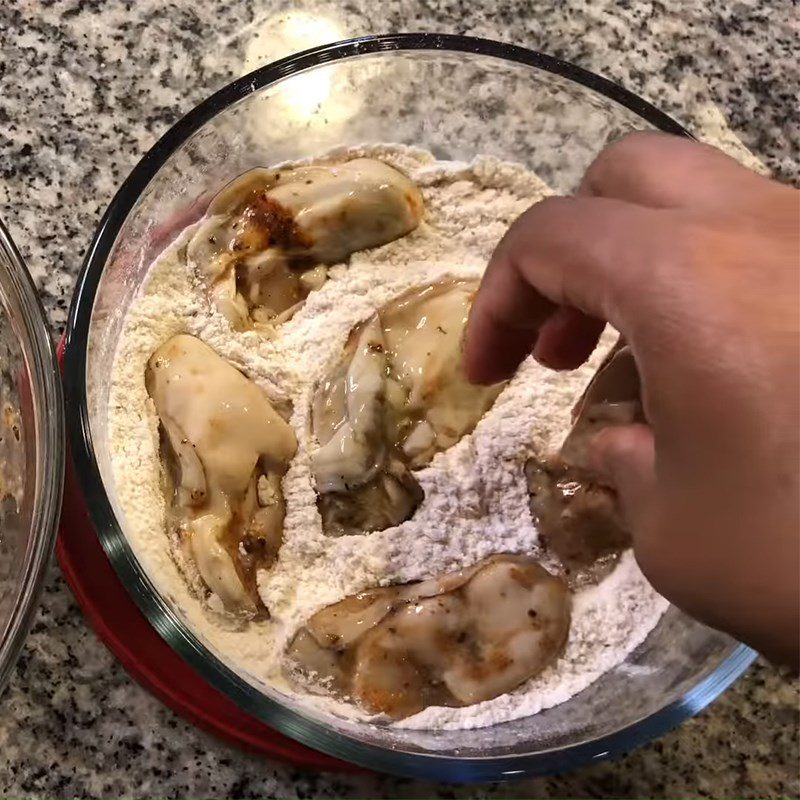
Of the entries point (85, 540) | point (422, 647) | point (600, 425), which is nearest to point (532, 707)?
point (422, 647)

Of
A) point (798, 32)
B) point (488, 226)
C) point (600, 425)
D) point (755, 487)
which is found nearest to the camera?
point (755, 487)

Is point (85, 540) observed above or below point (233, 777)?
above

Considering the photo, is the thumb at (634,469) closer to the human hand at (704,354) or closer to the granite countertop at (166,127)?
the human hand at (704,354)

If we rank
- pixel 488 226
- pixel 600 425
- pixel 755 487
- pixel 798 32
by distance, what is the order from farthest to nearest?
pixel 798 32
pixel 488 226
pixel 600 425
pixel 755 487

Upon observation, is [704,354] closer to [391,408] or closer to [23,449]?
[391,408]

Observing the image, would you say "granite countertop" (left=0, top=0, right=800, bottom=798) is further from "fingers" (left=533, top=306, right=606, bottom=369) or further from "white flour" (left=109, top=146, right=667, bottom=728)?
"fingers" (left=533, top=306, right=606, bottom=369)

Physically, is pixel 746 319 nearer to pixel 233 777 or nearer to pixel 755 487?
pixel 755 487
